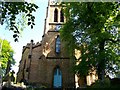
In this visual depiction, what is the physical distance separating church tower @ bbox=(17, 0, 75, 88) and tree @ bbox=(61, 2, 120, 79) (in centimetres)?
483

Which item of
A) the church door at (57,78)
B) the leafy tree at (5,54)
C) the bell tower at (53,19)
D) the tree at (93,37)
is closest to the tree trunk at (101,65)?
the tree at (93,37)

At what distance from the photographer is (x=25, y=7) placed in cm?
834

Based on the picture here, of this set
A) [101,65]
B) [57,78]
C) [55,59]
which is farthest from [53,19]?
[101,65]

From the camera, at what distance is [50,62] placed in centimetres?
3169

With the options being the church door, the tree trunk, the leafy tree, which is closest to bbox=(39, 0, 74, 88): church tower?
the church door

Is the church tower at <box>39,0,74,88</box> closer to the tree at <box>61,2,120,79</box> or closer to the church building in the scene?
the church building

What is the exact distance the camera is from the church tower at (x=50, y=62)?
102 ft

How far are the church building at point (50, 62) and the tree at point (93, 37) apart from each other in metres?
4.75

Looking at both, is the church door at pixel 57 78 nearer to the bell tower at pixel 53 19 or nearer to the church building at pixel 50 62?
the church building at pixel 50 62

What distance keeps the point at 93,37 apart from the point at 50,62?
10211mm

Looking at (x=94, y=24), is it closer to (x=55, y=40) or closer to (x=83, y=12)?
(x=83, y=12)

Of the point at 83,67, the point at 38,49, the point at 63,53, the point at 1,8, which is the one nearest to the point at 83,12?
the point at 83,67

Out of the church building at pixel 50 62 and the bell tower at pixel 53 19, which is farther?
the bell tower at pixel 53 19

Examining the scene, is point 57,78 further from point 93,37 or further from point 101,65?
point 93,37
